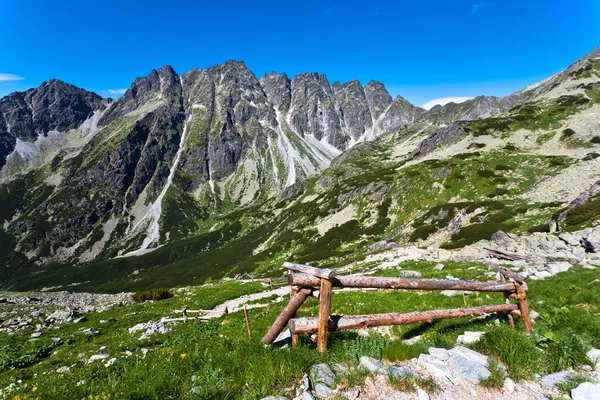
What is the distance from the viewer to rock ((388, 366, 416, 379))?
589 cm

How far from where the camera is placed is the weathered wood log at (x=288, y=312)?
7.56 m

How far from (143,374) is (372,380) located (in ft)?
16.4

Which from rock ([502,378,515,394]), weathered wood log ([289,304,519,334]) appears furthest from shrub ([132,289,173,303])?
rock ([502,378,515,394])

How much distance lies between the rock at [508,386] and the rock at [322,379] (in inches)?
137

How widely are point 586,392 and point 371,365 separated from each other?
385 centimetres

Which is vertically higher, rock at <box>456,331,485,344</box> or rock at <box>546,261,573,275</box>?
rock at <box>456,331,485,344</box>

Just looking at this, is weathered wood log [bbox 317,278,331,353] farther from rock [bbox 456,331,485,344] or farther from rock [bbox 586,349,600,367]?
rock [bbox 586,349,600,367]

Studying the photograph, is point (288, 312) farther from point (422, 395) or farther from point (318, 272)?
point (422, 395)

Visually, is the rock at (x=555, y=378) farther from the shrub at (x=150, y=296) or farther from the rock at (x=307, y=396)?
the shrub at (x=150, y=296)

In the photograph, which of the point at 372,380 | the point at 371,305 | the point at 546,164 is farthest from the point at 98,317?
the point at 546,164

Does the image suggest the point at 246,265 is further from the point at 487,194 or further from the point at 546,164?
the point at 546,164

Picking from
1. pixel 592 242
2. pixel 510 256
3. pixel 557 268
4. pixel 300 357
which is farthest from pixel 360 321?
pixel 592 242

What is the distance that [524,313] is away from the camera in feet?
30.7

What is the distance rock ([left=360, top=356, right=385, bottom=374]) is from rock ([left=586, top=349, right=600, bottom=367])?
15.9 feet
